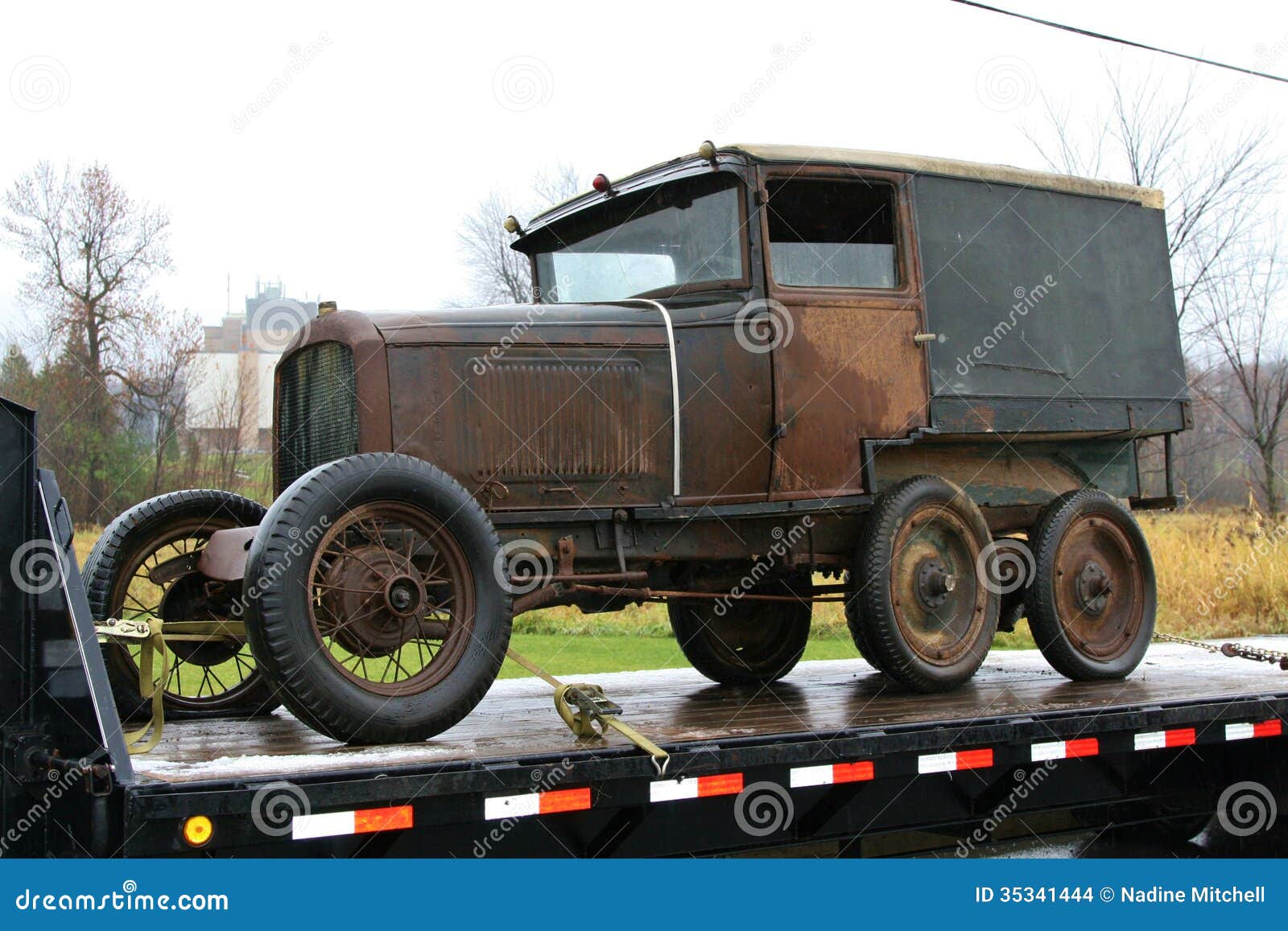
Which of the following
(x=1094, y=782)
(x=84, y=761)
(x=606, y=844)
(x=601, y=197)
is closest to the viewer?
(x=84, y=761)

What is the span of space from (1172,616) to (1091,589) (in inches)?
222

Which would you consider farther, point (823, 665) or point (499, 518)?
point (823, 665)

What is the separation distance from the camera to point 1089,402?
6688mm

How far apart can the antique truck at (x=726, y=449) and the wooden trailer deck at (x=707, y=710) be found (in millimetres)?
235

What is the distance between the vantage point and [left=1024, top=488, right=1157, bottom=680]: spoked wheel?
6.55 meters

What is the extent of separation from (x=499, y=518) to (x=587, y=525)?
42cm

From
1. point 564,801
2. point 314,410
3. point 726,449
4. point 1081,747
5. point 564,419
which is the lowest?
point 1081,747

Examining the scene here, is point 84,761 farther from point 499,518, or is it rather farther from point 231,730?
point 499,518

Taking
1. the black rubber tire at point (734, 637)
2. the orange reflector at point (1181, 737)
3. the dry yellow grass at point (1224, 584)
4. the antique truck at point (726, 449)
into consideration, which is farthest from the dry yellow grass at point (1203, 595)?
the orange reflector at point (1181, 737)

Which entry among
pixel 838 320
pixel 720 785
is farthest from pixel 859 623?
pixel 720 785

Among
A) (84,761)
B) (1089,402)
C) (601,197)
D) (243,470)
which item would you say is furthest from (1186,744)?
(243,470)

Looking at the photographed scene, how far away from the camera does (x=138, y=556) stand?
5.33m

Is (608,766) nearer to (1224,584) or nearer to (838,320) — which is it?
(838,320)

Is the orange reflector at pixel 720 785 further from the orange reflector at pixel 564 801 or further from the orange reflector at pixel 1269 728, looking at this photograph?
the orange reflector at pixel 1269 728
